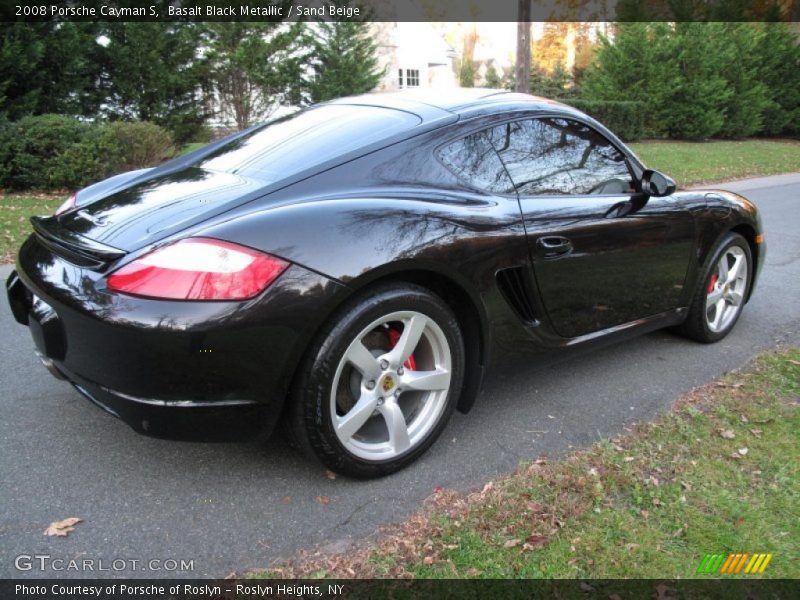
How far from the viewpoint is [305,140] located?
9.51 feet

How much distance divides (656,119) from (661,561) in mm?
23861

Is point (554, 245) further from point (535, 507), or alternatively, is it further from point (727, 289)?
point (727, 289)

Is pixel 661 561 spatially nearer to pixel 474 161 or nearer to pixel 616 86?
pixel 474 161

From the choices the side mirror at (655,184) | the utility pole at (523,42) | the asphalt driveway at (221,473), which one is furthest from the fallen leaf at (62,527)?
Answer: the utility pole at (523,42)

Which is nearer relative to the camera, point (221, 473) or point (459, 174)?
point (221, 473)

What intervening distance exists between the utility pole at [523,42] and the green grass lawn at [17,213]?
12263 millimetres

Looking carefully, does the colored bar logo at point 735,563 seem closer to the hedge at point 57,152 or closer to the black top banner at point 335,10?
the hedge at point 57,152

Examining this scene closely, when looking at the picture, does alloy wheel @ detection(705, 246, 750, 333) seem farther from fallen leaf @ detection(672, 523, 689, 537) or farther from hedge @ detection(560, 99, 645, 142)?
hedge @ detection(560, 99, 645, 142)

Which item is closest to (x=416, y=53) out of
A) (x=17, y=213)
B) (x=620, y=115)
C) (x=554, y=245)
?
(x=620, y=115)

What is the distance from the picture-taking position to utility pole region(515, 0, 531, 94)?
1708 centimetres

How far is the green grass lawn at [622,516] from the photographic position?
2.13 m

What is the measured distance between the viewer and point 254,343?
84.3 inches

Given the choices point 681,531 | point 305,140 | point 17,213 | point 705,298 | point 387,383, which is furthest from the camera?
point 17,213

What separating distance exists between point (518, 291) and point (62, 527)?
2.00 m
